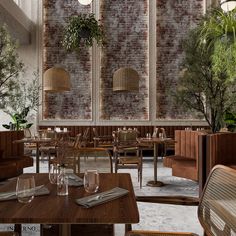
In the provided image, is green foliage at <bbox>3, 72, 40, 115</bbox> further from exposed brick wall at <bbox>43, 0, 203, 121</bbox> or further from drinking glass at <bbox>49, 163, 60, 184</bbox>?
drinking glass at <bbox>49, 163, 60, 184</bbox>

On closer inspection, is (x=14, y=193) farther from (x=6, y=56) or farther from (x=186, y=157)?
(x=6, y=56)

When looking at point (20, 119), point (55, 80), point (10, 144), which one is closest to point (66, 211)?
point (10, 144)

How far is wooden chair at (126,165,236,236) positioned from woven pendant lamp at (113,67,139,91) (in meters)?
7.42

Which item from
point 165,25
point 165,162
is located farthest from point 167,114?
point 165,162

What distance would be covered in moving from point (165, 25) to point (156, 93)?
2066 mm

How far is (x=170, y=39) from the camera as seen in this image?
998 centimetres

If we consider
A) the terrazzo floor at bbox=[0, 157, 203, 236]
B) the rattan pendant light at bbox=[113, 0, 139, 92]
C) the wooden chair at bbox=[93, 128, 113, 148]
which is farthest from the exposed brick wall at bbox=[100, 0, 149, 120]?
the terrazzo floor at bbox=[0, 157, 203, 236]

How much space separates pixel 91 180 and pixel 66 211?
319mm

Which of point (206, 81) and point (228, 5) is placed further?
point (206, 81)

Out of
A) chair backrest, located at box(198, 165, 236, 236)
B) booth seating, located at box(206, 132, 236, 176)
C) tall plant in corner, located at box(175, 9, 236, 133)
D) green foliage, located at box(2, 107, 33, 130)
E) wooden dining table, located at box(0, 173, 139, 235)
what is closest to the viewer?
wooden dining table, located at box(0, 173, 139, 235)

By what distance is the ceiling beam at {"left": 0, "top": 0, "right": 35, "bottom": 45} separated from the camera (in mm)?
7364

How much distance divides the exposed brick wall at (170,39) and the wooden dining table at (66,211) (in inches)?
329

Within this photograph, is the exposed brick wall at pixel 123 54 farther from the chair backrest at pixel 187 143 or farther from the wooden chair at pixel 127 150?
the chair backrest at pixel 187 143

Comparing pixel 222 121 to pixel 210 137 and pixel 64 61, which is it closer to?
pixel 210 137
